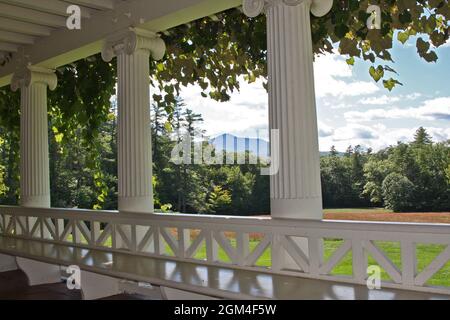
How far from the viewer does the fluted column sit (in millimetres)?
5633

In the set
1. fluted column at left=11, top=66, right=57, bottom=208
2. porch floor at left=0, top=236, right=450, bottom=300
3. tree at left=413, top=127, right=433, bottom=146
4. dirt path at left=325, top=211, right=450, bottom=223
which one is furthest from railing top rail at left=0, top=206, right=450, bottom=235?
tree at left=413, top=127, right=433, bottom=146

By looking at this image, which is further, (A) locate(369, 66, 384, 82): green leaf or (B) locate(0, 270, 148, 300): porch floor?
(B) locate(0, 270, 148, 300): porch floor

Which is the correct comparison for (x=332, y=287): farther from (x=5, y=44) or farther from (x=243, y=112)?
(x=243, y=112)

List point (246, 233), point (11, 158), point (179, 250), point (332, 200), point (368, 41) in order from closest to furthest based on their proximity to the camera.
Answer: point (246, 233) → point (179, 250) → point (368, 41) → point (332, 200) → point (11, 158)

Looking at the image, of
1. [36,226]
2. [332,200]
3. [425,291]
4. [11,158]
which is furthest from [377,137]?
[11,158]

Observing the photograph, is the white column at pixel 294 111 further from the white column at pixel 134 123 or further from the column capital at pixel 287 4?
the white column at pixel 134 123

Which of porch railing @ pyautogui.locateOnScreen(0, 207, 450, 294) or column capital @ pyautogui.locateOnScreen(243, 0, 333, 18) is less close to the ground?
column capital @ pyautogui.locateOnScreen(243, 0, 333, 18)

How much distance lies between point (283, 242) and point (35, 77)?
13.5 feet

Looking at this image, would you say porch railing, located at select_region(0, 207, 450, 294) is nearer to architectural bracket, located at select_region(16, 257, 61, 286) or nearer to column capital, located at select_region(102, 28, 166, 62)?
architectural bracket, located at select_region(16, 257, 61, 286)

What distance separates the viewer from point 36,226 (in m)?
5.27

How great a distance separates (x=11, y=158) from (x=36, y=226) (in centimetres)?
232

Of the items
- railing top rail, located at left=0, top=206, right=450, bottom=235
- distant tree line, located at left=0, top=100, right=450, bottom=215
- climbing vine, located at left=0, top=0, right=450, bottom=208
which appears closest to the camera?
railing top rail, located at left=0, top=206, right=450, bottom=235

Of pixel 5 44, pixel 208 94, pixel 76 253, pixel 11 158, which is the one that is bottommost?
pixel 76 253

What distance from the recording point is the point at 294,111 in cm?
296
